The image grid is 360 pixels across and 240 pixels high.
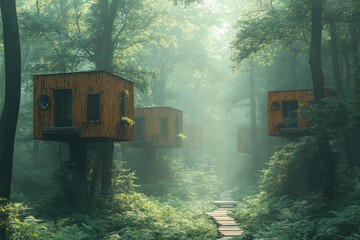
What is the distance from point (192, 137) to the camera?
51.0 meters

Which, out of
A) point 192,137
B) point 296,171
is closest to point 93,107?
point 296,171

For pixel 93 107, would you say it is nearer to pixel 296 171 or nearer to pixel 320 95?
pixel 320 95

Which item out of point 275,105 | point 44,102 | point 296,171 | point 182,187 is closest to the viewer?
point 44,102

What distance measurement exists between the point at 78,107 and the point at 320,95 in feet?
33.3

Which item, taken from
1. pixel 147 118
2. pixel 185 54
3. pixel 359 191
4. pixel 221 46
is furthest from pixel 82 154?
pixel 221 46

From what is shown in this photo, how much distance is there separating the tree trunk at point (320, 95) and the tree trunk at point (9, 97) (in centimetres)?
1124

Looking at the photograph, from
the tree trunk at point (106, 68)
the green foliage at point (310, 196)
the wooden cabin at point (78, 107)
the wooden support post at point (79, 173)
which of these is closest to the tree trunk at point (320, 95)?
the green foliage at point (310, 196)

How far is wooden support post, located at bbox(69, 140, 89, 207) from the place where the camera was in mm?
19406

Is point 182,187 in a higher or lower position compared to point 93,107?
lower

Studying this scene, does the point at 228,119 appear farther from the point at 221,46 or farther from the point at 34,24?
the point at 34,24

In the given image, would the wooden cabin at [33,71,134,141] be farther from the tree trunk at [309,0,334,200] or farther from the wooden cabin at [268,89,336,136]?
the wooden cabin at [268,89,336,136]

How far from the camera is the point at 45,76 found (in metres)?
19.0

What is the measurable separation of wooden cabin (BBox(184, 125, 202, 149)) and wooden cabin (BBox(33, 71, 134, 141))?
3122 centimetres

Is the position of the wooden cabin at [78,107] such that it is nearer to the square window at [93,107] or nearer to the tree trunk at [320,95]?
the square window at [93,107]
